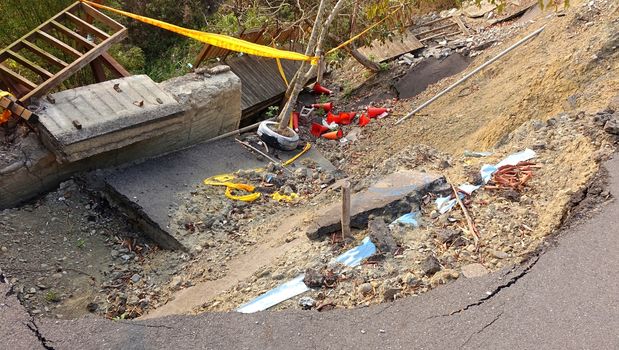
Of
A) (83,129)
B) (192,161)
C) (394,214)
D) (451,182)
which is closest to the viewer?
(394,214)

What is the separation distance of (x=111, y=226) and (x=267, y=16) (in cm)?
519

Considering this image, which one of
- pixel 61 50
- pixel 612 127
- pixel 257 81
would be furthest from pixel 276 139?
pixel 612 127

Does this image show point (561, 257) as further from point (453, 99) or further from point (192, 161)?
point (453, 99)

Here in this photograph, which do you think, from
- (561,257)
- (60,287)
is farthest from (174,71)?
(561,257)

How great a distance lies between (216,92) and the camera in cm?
767

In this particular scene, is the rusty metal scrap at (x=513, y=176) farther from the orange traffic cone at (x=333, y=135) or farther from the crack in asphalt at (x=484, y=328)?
the orange traffic cone at (x=333, y=135)

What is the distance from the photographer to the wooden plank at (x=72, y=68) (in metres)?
6.28

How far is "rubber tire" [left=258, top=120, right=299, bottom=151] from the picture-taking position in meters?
8.17

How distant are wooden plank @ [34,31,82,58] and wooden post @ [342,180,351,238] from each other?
4172 millimetres

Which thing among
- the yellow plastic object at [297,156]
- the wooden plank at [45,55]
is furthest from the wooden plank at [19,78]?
A: the yellow plastic object at [297,156]

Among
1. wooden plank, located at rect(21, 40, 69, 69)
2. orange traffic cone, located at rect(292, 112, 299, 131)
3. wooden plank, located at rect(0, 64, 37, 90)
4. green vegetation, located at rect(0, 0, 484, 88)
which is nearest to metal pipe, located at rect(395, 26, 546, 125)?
green vegetation, located at rect(0, 0, 484, 88)

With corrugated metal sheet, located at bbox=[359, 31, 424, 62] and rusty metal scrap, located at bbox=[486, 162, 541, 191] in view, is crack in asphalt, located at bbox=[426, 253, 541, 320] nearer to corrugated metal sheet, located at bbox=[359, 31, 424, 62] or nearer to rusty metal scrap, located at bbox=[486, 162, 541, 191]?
rusty metal scrap, located at bbox=[486, 162, 541, 191]

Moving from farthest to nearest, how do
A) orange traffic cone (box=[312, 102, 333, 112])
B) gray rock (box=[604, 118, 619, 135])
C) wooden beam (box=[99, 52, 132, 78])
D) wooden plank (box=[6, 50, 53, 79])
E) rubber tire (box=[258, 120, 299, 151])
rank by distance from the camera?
1. orange traffic cone (box=[312, 102, 333, 112])
2. rubber tire (box=[258, 120, 299, 151])
3. wooden beam (box=[99, 52, 132, 78])
4. wooden plank (box=[6, 50, 53, 79])
5. gray rock (box=[604, 118, 619, 135])

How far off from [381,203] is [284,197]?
6.87 feet
